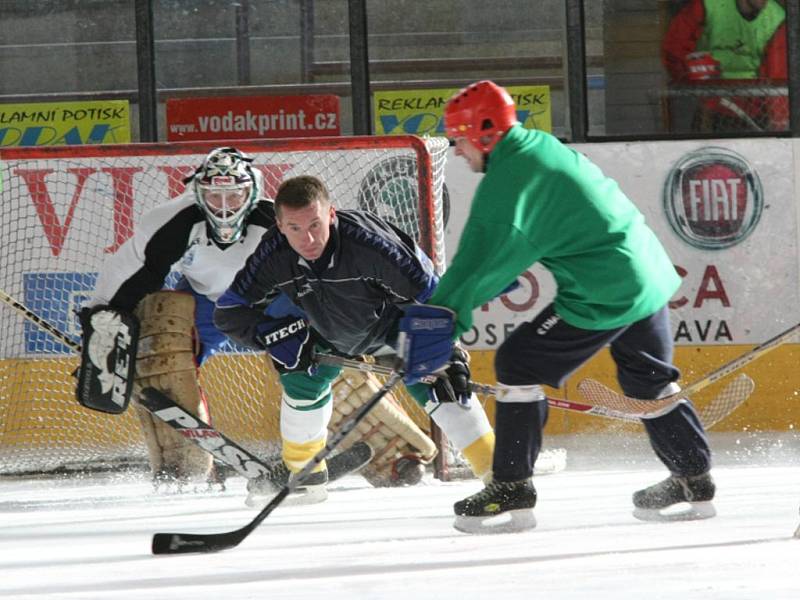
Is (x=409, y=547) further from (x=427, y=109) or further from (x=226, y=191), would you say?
(x=427, y=109)

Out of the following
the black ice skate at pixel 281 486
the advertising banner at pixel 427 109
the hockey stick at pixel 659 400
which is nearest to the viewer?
the hockey stick at pixel 659 400

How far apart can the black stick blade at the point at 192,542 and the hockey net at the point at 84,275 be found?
208 centimetres

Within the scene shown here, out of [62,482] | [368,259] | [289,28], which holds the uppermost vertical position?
[289,28]

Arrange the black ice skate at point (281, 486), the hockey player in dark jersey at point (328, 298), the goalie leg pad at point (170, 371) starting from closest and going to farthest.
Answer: the hockey player in dark jersey at point (328, 298) < the black ice skate at point (281, 486) < the goalie leg pad at point (170, 371)

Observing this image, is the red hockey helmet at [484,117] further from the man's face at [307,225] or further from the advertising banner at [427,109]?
the advertising banner at [427,109]

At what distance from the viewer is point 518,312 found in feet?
18.3

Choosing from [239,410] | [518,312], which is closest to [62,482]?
[239,410]

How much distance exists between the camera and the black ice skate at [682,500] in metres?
3.45

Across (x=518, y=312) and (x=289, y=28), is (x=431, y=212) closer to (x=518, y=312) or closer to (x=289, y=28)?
(x=518, y=312)

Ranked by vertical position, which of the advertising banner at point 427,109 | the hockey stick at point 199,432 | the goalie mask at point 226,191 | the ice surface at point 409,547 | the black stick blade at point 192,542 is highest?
the advertising banner at point 427,109

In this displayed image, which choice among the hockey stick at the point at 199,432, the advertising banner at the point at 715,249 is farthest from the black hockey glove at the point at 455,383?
the advertising banner at the point at 715,249

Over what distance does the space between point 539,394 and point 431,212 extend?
5.20 feet

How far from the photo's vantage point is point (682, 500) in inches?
137

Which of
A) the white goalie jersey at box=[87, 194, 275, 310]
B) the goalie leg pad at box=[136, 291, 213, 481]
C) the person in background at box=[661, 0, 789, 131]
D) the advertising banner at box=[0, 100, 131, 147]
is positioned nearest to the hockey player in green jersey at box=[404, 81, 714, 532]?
the white goalie jersey at box=[87, 194, 275, 310]
